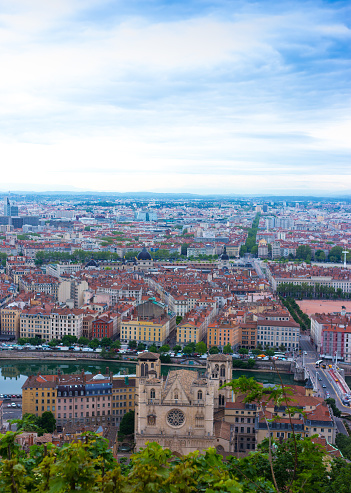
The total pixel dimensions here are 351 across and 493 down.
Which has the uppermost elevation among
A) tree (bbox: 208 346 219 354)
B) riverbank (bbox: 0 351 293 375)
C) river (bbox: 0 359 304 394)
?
tree (bbox: 208 346 219 354)

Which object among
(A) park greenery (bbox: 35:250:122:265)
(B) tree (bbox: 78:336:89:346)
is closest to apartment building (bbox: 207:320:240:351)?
(B) tree (bbox: 78:336:89:346)

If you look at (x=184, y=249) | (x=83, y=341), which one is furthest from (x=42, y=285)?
(x=184, y=249)

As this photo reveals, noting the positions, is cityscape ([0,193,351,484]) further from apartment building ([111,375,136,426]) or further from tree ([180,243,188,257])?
tree ([180,243,188,257])

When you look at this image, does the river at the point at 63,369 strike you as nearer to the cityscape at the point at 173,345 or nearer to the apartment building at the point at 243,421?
the cityscape at the point at 173,345

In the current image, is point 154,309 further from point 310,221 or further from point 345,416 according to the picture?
point 310,221

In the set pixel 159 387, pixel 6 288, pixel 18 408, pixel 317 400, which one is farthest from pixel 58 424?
pixel 6 288
